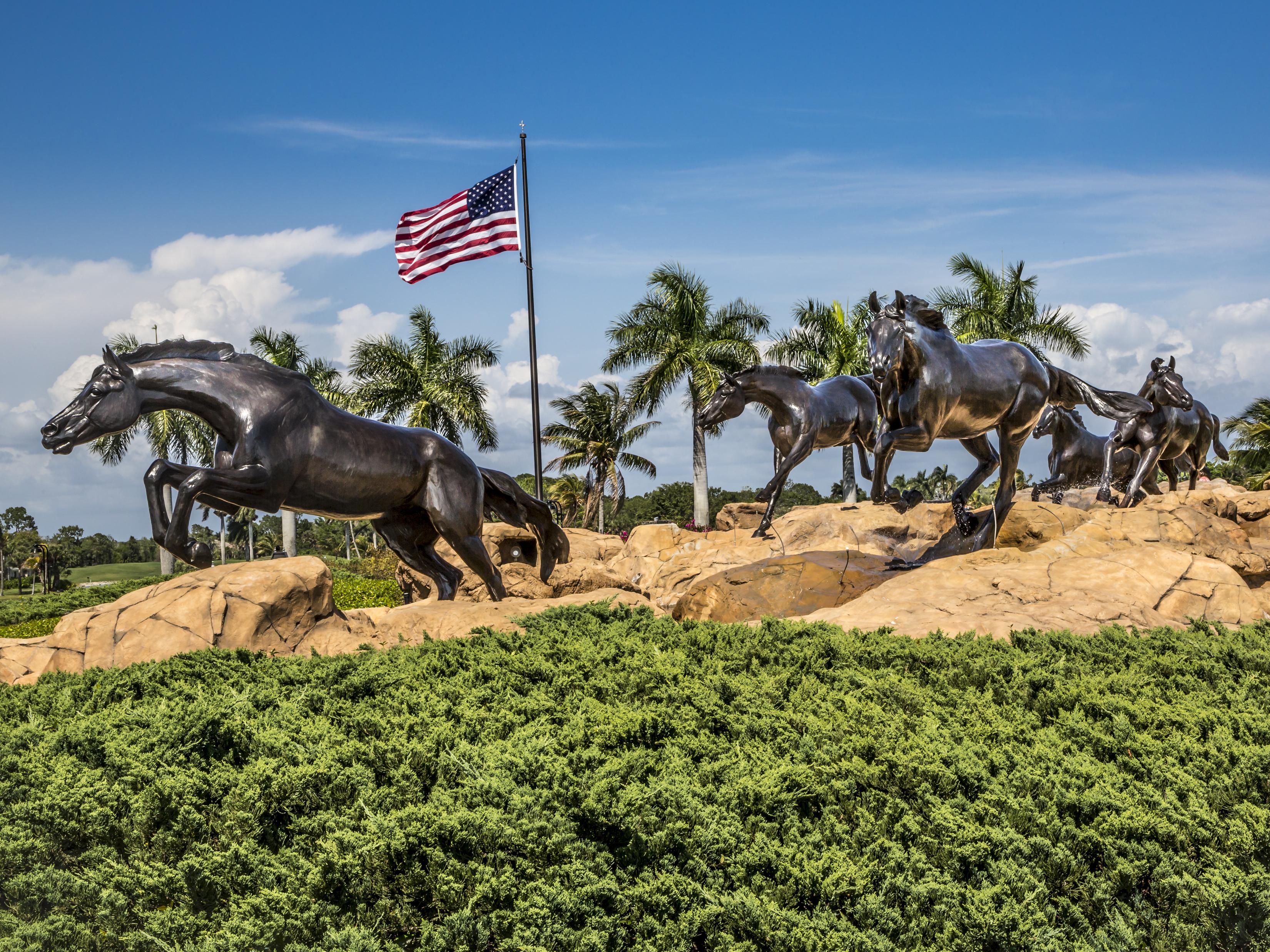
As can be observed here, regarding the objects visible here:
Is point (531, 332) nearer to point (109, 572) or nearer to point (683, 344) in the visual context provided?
point (683, 344)

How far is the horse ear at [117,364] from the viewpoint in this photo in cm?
751

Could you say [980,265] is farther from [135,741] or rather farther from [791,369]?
[135,741]

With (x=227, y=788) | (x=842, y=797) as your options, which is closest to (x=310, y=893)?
(x=227, y=788)

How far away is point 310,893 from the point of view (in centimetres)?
317

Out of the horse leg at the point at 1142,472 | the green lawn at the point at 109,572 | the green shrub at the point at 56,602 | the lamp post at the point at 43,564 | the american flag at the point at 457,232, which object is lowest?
the green lawn at the point at 109,572

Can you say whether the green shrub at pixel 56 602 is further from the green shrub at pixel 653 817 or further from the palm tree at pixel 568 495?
the palm tree at pixel 568 495

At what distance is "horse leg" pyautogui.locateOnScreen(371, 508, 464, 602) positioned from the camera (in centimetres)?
958

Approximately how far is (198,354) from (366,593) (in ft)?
42.8

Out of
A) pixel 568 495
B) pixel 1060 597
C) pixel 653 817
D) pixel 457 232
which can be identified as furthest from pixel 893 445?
pixel 568 495

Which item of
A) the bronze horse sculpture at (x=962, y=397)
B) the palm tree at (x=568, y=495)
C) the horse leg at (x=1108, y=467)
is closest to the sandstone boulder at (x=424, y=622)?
the bronze horse sculpture at (x=962, y=397)

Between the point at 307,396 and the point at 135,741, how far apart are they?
4640 mm

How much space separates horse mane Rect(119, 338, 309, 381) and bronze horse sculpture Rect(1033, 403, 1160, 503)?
14789 mm

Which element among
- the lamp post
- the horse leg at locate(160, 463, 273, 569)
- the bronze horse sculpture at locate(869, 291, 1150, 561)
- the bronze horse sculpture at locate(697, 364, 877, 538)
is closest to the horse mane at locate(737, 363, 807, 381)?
the bronze horse sculpture at locate(697, 364, 877, 538)

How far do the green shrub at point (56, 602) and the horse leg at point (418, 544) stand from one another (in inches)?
477
